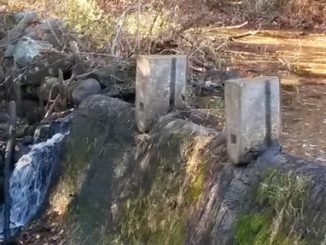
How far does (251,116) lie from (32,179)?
3.74 metres

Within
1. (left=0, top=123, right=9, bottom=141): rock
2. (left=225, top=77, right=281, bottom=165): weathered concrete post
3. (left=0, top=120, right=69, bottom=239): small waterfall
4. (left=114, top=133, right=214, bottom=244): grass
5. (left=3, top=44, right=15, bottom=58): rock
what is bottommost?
(left=0, top=120, right=69, bottom=239): small waterfall

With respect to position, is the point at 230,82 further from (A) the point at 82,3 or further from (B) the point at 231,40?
(B) the point at 231,40

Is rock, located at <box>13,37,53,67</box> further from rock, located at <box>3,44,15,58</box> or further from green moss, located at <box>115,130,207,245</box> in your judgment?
green moss, located at <box>115,130,207,245</box>

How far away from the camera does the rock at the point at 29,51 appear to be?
9.59 m

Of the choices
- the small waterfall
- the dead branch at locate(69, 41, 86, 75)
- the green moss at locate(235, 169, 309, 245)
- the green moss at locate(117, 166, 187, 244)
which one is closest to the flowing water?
the green moss at locate(117, 166, 187, 244)

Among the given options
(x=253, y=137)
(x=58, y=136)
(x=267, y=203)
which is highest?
(x=253, y=137)

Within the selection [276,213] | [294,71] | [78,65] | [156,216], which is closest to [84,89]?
[78,65]

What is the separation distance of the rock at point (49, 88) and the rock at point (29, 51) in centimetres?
33

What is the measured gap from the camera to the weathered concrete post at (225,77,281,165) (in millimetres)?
4961

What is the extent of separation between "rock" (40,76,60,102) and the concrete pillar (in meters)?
2.66

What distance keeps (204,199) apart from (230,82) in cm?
94

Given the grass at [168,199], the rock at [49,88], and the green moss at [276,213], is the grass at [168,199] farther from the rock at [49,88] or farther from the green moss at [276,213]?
the rock at [49,88]

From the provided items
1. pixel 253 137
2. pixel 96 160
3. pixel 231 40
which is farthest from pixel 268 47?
pixel 253 137

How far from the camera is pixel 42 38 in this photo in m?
10.0
